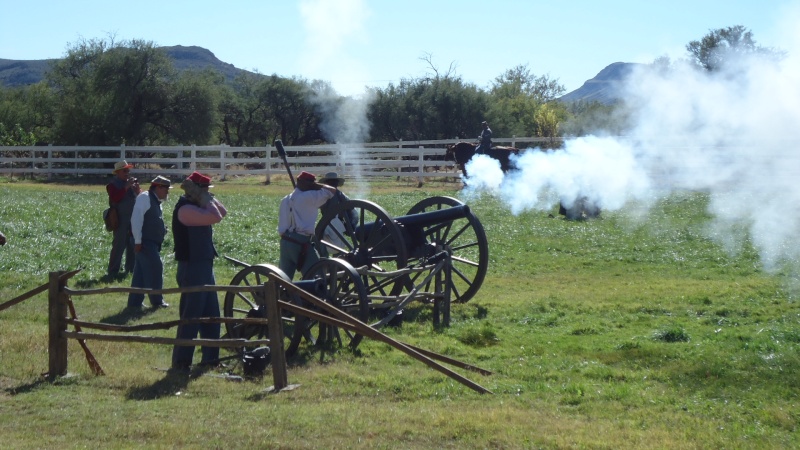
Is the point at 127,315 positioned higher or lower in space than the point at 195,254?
lower

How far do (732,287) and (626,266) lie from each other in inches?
112

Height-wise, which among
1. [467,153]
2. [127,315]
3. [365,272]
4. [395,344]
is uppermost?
[467,153]

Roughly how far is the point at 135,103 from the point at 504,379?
37.6m

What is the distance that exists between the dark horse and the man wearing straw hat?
12.7 meters

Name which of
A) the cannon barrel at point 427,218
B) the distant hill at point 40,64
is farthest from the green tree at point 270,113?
the distant hill at point 40,64

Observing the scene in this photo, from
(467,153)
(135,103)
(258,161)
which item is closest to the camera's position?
(467,153)

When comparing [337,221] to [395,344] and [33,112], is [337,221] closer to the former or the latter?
[395,344]

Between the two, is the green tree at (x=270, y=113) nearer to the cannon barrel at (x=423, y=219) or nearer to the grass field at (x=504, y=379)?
the grass field at (x=504, y=379)

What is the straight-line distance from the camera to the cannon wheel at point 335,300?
384 inches

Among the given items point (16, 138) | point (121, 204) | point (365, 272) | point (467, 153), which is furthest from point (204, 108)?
point (365, 272)

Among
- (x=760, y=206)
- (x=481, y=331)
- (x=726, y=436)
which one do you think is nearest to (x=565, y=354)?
(x=481, y=331)

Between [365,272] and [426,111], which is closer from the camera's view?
[365,272]

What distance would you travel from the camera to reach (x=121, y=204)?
1443cm

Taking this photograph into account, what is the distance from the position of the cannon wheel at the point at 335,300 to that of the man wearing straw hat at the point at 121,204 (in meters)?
5.12
